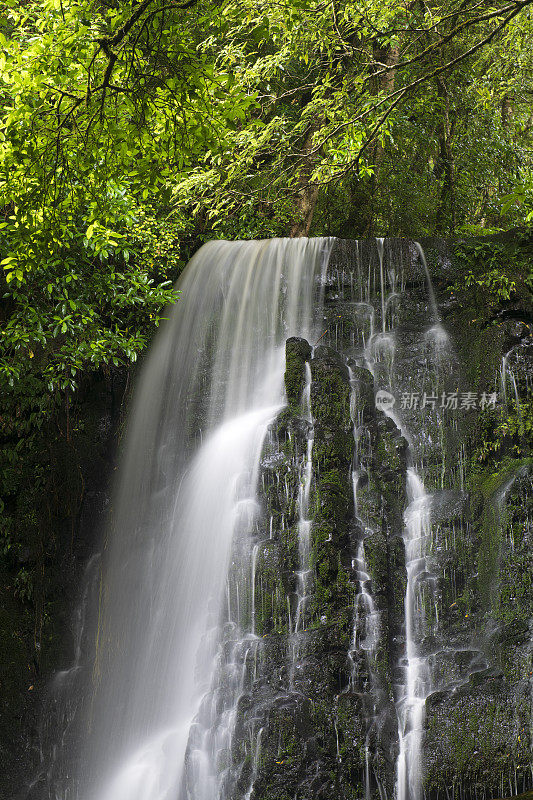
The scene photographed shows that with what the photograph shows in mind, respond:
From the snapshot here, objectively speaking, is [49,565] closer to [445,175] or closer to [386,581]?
[386,581]

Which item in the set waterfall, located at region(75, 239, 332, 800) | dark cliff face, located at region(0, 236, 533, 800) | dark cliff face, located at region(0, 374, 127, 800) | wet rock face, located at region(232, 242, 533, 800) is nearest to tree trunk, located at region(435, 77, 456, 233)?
dark cliff face, located at region(0, 236, 533, 800)

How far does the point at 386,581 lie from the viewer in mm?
5766

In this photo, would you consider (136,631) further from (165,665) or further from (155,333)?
(155,333)

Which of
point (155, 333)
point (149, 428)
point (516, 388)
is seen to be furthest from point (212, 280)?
point (516, 388)

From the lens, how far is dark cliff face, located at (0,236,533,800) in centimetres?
509

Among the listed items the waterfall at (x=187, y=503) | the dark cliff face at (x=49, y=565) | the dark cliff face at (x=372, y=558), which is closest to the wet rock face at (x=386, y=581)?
the dark cliff face at (x=372, y=558)

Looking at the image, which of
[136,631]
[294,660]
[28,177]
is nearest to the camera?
[28,177]

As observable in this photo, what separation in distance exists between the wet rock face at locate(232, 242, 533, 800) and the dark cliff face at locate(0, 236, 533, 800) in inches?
0.6

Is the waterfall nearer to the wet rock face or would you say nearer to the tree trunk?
the wet rock face

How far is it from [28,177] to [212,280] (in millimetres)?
4603

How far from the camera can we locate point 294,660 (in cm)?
553

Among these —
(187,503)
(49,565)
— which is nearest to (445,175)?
(187,503)

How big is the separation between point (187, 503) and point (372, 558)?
7.14 feet

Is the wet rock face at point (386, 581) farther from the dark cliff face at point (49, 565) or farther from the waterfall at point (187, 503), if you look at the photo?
Result: the dark cliff face at point (49, 565)
